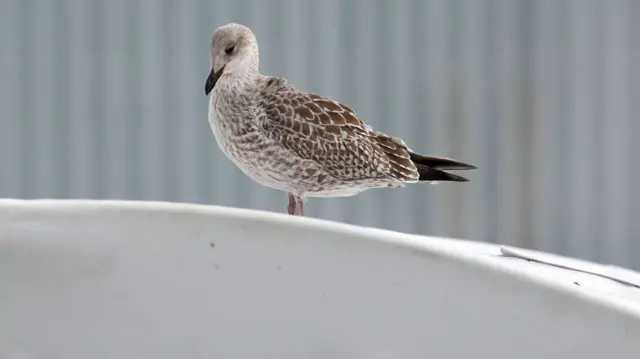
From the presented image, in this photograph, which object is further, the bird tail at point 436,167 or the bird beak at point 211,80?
the bird tail at point 436,167

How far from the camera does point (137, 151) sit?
4.93 meters

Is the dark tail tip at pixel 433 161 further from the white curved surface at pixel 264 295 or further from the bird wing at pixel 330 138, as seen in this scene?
the white curved surface at pixel 264 295

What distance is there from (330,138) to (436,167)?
26 cm

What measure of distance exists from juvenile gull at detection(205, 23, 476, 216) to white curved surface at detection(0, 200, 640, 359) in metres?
1.25

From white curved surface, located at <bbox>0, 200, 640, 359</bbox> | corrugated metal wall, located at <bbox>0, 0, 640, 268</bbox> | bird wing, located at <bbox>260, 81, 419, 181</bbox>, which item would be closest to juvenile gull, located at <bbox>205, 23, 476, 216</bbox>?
bird wing, located at <bbox>260, 81, 419, 181</bbox>

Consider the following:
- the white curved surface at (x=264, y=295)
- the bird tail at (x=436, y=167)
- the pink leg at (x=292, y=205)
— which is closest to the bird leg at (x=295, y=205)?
the pink leg at (x=292, y=205)

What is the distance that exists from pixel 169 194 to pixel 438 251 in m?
4.31

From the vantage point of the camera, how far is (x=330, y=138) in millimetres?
2086

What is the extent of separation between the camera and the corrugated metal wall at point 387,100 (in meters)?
4.85

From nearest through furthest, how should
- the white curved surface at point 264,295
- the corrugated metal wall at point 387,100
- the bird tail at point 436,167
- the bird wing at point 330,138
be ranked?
the white curved surface at point 264,295
the bird wing at point 330,138
the bird tail at point 436,167
the corrugated metal wall at point 387,100

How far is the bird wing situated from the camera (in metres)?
2.03

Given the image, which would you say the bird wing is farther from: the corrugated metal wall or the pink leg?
the corrugated metal wall

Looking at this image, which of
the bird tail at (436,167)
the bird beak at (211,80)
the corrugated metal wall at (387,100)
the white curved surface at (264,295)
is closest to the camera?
the white curved surface at (264,295)

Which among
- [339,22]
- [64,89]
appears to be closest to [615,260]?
[339,22]
